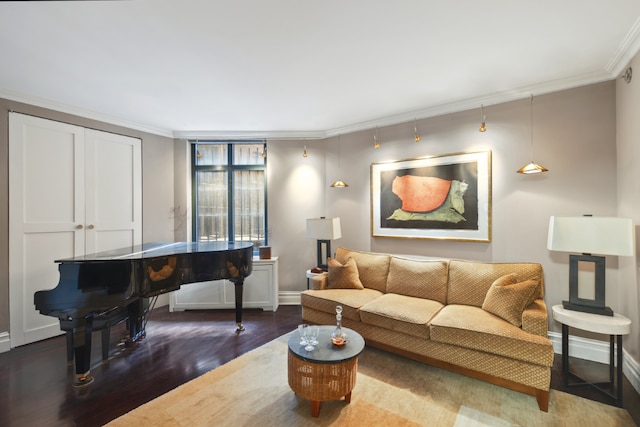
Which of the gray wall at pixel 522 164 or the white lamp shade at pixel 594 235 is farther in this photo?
the gray wall at pixel 522 164

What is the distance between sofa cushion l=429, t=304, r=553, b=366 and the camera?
2.04m

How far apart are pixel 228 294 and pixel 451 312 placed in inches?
119

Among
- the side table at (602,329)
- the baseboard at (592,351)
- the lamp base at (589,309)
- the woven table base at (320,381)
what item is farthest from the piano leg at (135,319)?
the baseboard at (592,351)

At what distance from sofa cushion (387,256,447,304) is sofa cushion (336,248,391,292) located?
9 centimetres

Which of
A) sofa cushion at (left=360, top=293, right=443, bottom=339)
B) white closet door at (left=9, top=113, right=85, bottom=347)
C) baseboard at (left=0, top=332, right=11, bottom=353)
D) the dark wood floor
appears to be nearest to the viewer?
the dark wood floor

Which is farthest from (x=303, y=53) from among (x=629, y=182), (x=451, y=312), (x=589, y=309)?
(x=589, y=309)

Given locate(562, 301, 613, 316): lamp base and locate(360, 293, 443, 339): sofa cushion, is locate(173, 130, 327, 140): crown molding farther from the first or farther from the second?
locate(562, 301, 613, 316): lamp base

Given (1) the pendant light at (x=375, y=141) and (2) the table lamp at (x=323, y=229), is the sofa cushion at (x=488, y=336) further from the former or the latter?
(1) the pendant light at (x=375, y=141)

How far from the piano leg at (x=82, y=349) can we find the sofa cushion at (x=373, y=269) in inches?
110

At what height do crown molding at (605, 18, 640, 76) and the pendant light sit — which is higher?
crown molding at (605, 18, 640, 76)

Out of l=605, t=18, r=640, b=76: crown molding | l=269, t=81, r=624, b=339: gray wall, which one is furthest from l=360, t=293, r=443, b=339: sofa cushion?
l=605, t=18, r=640, b=76: crown molding

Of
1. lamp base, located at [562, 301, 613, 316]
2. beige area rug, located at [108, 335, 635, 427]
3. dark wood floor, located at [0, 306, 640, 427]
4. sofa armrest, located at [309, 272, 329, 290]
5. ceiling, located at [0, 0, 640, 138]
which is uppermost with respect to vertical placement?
ceiling, located at [0, 0, 640, 138]

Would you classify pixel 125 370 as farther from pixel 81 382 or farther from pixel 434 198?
pixel 434 198

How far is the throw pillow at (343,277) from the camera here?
3418 millimetres
